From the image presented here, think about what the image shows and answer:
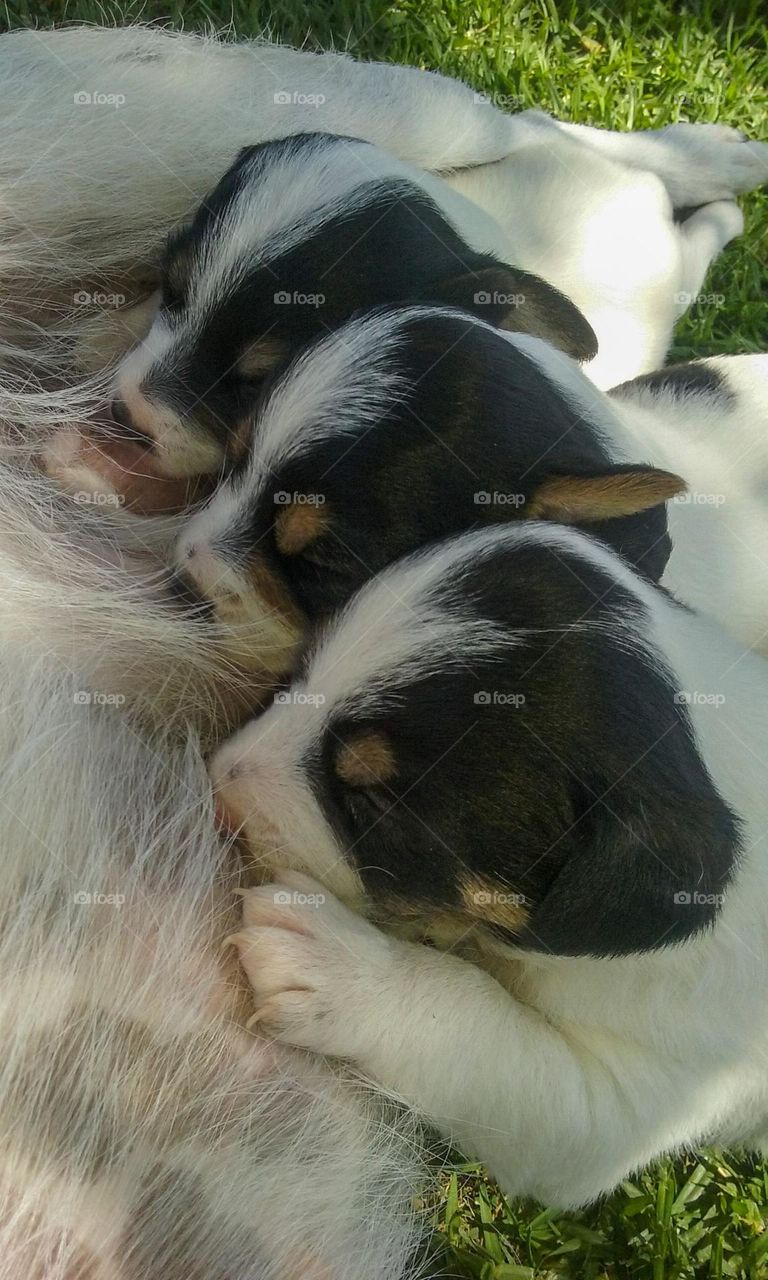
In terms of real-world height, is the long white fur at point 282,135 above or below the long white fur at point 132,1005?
above

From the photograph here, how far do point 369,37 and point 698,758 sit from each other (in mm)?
2772

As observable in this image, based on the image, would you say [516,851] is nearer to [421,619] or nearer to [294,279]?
[421,619]

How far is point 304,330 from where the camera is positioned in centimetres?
219

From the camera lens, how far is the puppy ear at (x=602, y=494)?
1.87m

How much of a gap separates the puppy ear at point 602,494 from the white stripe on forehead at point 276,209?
648 mm

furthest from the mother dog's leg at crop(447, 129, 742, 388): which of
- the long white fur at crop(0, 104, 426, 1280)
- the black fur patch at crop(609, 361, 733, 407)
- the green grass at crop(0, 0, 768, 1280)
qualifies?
the long white fur at crop(0, 104, 426, 1280)

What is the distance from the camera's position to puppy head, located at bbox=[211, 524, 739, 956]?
160cm

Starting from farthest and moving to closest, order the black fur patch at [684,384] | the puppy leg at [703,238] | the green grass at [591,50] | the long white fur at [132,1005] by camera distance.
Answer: the green grass at [591,50], the puppy leg at [703,238], the black fur patch at [684,384], the long white fur at [132,1005]

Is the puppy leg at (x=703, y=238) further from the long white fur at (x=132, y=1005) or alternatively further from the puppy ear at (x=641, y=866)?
the long white fur at (x=132, y=1005)

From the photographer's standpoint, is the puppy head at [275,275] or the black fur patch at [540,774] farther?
the puppy head at [275,275]

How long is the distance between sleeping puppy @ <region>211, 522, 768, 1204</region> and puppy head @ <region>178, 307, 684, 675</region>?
16cm

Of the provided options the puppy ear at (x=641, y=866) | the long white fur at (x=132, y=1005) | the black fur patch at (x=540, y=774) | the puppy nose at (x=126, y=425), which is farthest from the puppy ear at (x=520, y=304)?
the puppy ear at (x=641, y=866)

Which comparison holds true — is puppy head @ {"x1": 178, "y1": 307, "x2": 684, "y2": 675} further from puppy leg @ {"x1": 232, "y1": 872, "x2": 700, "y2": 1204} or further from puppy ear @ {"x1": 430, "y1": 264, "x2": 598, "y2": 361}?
puppy leg @ {"x1": 232, "y1": 872, "x2": 700, "y2": 1204}

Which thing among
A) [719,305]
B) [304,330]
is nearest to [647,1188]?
[304,330]
